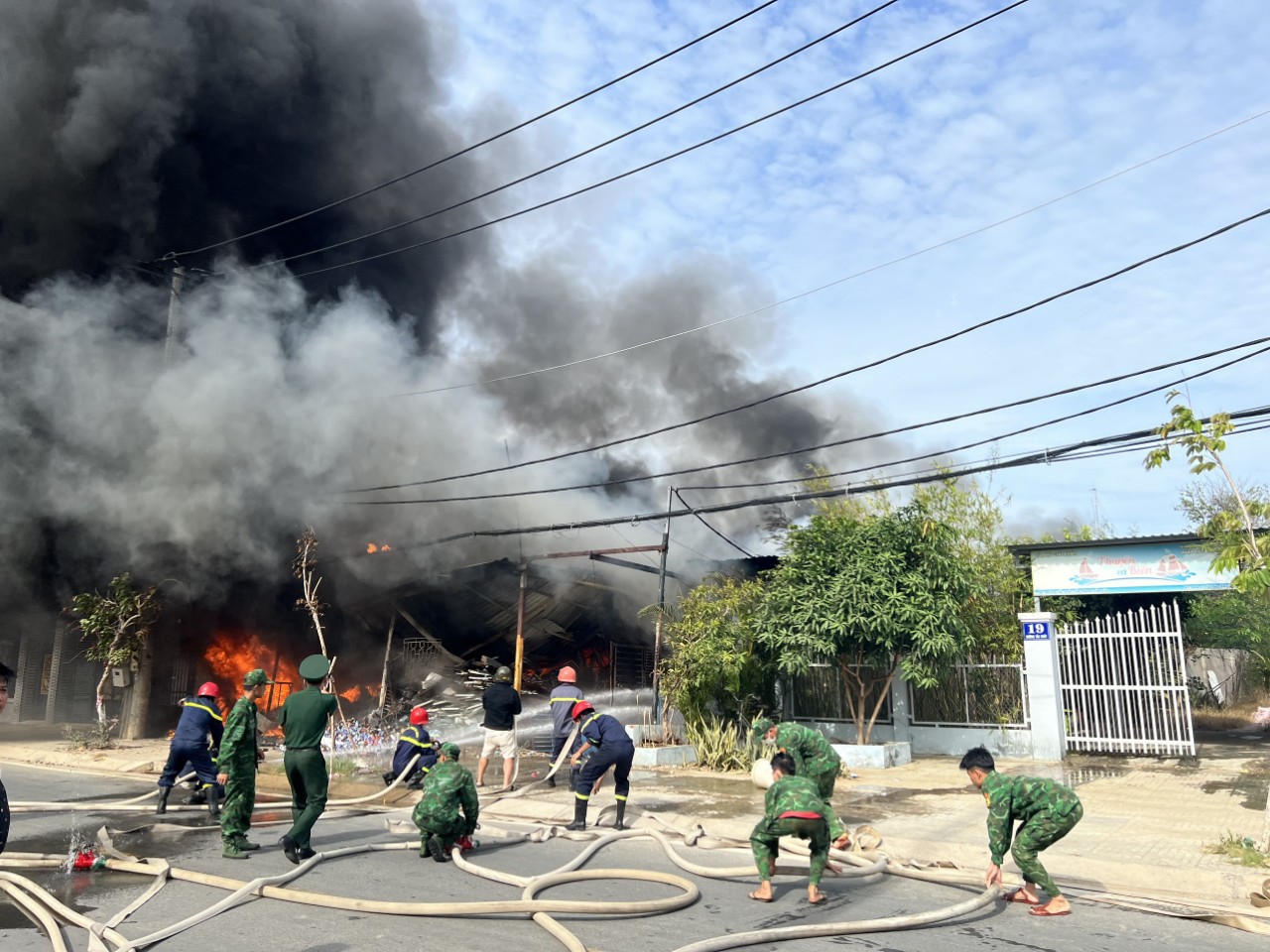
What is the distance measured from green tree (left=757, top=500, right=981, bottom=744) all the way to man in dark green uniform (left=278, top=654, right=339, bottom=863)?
7.49 metres

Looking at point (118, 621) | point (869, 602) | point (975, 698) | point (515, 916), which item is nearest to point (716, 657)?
point (869, 602)

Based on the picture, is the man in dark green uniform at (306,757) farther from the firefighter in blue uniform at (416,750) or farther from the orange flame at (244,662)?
the orange flame at (244,662)

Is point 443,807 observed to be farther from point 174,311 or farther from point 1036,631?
point 174,311

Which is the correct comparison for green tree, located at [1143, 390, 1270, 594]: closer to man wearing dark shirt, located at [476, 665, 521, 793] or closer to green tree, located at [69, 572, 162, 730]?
man wearing dark shirt, located at [476, 665, 521, 793]

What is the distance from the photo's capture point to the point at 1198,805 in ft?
28.4

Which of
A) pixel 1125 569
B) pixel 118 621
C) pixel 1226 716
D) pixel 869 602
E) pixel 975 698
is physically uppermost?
pixel 1125 569

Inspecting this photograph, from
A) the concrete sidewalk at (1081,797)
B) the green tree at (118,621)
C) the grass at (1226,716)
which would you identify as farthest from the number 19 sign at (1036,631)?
the green tree at (118,621)

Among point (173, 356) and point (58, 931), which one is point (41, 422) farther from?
point (58, 931)

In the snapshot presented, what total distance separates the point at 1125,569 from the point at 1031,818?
360 inches

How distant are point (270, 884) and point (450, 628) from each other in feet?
43.2

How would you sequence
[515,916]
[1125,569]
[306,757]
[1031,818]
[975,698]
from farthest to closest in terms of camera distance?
1. [975,698]
2. [1125,569]
3. [306,757]
4. [1031,818]
5. [515,916]

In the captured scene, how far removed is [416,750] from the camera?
9305mm

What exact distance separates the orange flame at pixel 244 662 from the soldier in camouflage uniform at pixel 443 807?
13.4 m

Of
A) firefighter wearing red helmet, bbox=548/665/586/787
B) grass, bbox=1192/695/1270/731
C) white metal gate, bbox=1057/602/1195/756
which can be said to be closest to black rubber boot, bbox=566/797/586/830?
firefighter wearing red helmet, bbox=548/665/586/787
